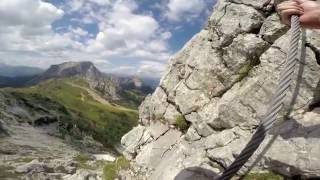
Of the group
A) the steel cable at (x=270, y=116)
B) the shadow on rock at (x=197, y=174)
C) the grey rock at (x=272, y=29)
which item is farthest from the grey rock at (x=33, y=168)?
the steel cable at (x=270, y=116)

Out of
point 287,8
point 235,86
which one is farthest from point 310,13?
point 235,86

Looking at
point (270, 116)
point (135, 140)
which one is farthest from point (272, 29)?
point (270, 116)

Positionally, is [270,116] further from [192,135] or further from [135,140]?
[135,140]

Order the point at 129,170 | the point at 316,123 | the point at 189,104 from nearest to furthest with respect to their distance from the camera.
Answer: the point at 316,123 < the point at 189,104 < the point at 129,170

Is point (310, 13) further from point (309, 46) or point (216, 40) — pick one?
point (216, 40)

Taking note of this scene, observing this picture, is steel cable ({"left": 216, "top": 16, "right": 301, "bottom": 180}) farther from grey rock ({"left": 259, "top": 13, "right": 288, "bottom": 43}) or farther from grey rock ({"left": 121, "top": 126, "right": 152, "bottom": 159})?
grey rock ({"left": 121, "top": 126, "right": 152, "bottom": 159})

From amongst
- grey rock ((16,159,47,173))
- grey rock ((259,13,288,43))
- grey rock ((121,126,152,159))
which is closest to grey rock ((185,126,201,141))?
grey rock ((121,126,152,159))
